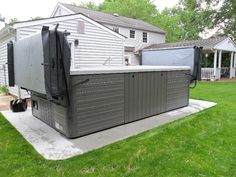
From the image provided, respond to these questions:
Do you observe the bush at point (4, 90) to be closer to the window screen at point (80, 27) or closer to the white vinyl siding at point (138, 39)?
the window screen at point (80, 27)

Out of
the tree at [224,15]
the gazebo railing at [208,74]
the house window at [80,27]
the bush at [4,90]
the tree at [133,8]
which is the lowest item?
the bush at [4,90]

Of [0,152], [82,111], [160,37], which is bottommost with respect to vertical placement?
[0,152]

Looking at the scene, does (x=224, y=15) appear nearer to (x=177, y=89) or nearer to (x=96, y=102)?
(x=177, y=89)

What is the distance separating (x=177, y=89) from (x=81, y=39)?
4459 mm

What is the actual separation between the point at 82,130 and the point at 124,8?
27068mm

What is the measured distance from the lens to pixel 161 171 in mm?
2422

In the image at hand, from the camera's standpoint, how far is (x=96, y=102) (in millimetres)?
3574

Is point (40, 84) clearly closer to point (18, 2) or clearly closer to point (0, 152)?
point (0, 152)

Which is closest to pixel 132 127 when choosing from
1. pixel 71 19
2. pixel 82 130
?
pixel 82 130

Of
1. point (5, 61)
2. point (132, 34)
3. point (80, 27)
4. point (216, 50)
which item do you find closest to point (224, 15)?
point (216, 50)

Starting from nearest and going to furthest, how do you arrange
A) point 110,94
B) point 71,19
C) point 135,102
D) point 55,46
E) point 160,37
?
point 55,46 < point 110,94 < point 135,102 < point 71,19 < point 160,37

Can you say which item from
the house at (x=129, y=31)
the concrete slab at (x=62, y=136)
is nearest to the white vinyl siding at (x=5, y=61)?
the concrete slab at (x=62, y=136)

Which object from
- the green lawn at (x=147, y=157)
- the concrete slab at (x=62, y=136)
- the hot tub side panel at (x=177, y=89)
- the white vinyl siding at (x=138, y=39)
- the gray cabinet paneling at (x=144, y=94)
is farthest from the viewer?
the white vinyl siding at (x=138, y=39)

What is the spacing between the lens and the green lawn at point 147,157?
242cm
